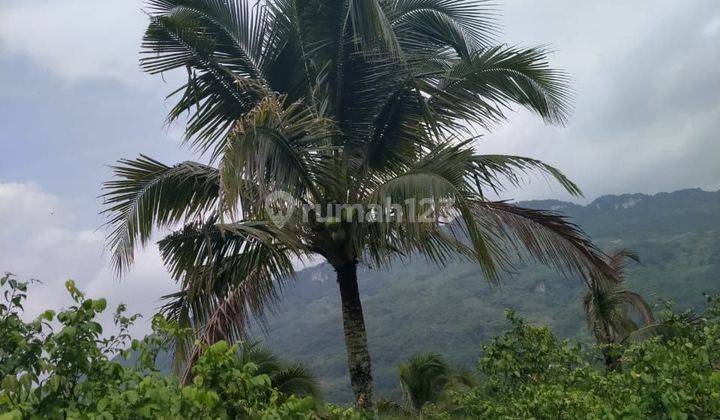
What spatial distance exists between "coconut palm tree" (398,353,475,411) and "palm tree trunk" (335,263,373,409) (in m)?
7.60

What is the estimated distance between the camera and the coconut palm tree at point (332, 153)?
16.6ft

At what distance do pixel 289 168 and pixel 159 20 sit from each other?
5.94 ft

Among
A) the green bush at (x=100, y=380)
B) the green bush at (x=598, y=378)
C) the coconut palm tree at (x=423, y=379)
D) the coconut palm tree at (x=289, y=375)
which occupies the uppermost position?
the green bush at (x=100, y=380)

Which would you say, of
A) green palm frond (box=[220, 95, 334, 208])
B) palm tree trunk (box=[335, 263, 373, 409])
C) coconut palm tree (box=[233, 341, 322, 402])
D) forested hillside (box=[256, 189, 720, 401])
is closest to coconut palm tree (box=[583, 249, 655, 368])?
coconut palm tree (box=[233, 341, 322, 402])

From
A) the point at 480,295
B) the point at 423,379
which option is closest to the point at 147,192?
the point at 423,379

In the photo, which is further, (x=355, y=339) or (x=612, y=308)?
(x=612, y=308)

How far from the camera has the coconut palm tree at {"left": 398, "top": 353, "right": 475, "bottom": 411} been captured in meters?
13.0

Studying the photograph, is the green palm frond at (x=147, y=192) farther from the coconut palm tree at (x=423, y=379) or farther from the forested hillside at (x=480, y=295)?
the forested hillside at (x=480, y=295)

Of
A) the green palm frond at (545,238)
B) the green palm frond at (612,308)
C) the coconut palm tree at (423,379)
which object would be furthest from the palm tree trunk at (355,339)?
the coconut palm tree at (423,379)

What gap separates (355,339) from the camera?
5.65 metres

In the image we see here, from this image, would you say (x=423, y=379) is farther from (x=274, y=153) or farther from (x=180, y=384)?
(x=180, y=384)

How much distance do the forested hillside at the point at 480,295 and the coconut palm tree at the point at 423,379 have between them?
18653 millimetres

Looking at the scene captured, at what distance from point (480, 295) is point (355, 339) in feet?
226

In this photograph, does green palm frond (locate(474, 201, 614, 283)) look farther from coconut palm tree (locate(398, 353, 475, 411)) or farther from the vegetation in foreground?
coconut palm tree (locate(398, 353, 475, 411))
